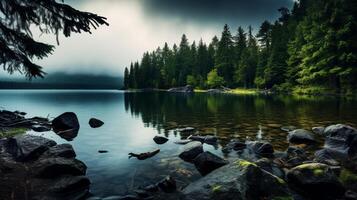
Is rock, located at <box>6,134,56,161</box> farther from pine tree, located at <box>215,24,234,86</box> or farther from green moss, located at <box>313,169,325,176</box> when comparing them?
pine tree, located at <box>215,24,234,86</box>

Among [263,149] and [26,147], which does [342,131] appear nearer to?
[263,149]

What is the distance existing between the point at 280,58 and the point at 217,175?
70858 mm

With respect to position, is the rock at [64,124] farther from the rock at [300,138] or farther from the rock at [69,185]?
the rock at [300,138]

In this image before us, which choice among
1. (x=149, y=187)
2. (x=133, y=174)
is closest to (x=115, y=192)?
(x=149, y=187)

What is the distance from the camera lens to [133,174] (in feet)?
32.0

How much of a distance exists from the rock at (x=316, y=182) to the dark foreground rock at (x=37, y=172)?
621 centimetres

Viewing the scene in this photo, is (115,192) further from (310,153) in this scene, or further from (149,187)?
(310,153)

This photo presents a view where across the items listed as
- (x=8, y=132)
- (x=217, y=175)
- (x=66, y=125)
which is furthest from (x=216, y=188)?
(x=66, y=125)

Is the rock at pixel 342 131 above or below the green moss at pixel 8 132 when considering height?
above

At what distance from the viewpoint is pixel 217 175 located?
323 inches

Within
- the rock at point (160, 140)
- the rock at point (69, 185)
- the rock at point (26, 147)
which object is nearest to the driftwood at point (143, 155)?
the rock at point (160, 140)

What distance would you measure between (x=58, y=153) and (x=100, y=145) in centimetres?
325

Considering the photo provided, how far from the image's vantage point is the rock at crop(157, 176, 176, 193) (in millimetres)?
8205

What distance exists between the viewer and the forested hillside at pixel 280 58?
46594mm
